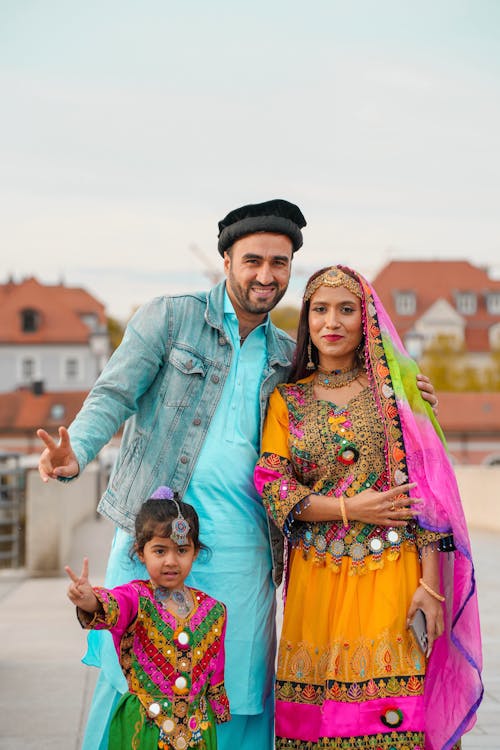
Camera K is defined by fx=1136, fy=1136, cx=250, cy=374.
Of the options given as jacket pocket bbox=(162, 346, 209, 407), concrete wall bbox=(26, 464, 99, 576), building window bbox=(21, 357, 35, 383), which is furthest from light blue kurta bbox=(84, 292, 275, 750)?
building window bbox=(21, 357, 35, 383)

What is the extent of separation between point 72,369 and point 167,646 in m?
72.5

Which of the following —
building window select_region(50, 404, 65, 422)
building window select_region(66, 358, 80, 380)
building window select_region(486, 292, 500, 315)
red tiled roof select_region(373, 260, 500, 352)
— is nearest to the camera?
building window select_region(50, 404, 65, 422)

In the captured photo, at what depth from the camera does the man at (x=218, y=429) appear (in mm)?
3793

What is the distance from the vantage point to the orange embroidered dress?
12.0 feet

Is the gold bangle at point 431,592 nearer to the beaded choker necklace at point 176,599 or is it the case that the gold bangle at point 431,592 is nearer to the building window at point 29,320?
the beaded choker necklace at point 176,599

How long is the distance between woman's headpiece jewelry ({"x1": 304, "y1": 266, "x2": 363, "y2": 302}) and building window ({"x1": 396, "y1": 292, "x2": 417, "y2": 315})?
7657 cm

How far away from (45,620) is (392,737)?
4975 millimetres

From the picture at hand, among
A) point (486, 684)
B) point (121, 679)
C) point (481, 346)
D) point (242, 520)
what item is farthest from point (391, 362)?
point (481, 346)

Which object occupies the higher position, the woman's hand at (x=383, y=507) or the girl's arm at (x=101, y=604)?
the woman's hand at (x=383, y=507)

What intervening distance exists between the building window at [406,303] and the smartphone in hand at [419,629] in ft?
252

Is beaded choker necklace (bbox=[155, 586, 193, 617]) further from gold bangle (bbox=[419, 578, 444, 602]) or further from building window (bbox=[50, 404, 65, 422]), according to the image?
building window (bbox=[50, 404, 65, 422])

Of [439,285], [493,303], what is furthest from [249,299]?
[493,303]

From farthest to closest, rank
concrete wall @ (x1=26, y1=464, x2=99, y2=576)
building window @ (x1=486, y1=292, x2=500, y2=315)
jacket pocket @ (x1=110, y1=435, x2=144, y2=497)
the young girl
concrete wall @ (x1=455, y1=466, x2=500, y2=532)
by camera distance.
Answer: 1. building window @ (x1=486, y1=292, x2=500, y2=315)
2. concrete wall @ (x1=455, y1=466, x2=500, y2=532)
3. concrete wall @ (x1=26, y1=464, x2=99, y2=576)
4. jacket pocket @ (x1=110, y1=435, x2=144, y2=497)
5. the young girl

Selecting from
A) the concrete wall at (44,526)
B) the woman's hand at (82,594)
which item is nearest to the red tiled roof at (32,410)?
the concrete wall at (44,526)
